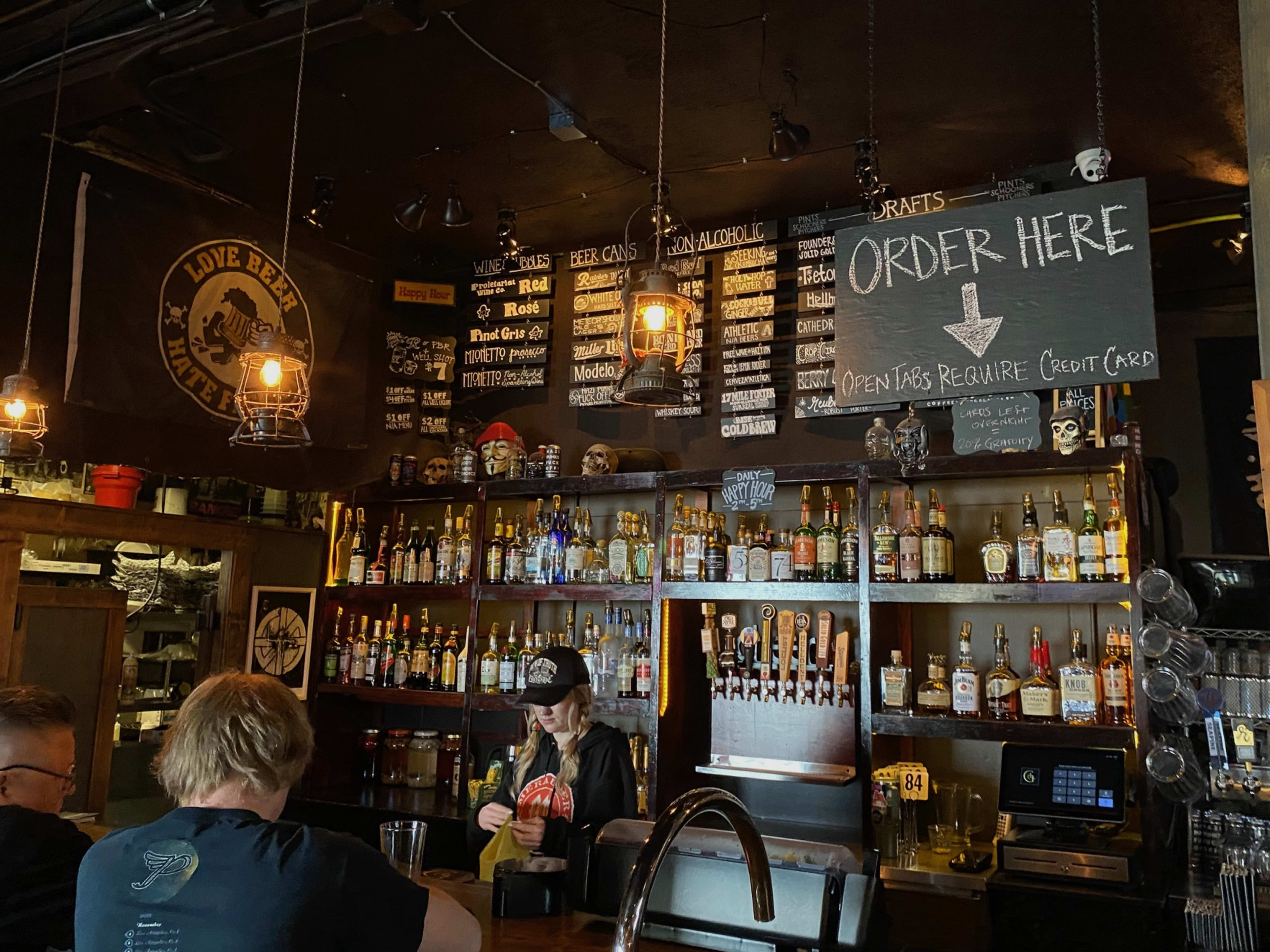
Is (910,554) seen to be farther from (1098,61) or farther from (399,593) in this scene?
(399,593)

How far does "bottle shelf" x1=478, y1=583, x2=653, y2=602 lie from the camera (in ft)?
13.9

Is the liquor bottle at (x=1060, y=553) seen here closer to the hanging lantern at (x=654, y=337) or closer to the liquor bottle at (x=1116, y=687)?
the liquor bottle at (x=1116, y=687)

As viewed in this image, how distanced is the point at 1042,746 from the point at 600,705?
1.74 metres

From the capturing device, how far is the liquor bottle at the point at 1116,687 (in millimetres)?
3402

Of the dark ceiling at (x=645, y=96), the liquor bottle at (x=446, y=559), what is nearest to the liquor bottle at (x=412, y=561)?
the liquor bottle at (x=446, y=559)

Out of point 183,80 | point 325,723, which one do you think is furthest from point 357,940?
point 325,723

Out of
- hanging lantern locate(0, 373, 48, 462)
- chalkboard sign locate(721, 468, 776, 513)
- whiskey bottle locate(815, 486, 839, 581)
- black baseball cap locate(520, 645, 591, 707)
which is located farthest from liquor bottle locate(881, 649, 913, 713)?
hanging lantern locate(0, 373, 48, 462)

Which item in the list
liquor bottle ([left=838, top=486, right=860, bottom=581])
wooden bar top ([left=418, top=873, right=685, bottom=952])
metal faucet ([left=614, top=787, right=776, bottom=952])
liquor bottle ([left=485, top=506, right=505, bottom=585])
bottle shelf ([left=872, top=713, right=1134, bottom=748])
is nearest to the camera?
metal faucet ([left=614, top=787, right=776, bottom=952])

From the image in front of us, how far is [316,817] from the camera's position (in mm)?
4742

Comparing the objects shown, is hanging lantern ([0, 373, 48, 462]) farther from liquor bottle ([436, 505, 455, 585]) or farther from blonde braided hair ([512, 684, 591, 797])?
liquor bottle ([436, 505, 455, 585])

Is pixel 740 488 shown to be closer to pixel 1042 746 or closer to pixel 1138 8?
pixel 1042 746

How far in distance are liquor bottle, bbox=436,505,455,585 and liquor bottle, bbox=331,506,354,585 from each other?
1.81 feet

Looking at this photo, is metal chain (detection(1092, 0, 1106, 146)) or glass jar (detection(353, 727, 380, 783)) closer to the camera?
metal chain (detection(1092, 0, 1106, 146))

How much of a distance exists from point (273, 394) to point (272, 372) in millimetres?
158
